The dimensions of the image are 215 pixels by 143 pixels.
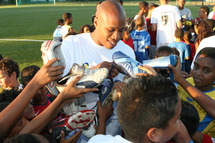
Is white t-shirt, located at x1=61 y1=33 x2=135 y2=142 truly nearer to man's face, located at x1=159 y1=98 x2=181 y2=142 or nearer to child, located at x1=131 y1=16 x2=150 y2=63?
man's face, located at x1=159 y1=98 x2=181 y2=142

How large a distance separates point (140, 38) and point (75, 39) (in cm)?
426

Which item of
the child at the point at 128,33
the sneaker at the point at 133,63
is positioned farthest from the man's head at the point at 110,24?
the child at the point at 128,33

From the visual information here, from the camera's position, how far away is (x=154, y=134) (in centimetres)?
152

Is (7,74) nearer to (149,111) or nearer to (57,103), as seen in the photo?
(57,103)

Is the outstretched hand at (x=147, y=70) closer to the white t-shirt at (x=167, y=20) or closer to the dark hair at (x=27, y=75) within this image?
the dark hair at (x=27, y=75)

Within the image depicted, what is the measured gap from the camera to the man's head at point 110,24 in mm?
2279

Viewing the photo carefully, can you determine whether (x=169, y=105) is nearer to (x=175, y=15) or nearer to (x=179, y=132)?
(x=179, y=132)

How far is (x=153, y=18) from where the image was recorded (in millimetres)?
7277

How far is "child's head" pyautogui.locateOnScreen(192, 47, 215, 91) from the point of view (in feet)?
8.34

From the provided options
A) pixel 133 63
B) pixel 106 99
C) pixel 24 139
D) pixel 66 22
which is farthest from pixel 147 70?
pixel 66 22

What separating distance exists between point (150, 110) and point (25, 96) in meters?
0.90

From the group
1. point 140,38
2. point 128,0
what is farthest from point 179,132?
point 128,0

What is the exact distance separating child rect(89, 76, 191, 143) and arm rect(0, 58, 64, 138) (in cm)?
54

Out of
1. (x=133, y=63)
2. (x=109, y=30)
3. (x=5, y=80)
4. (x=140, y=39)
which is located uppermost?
(x=109, y=30)
